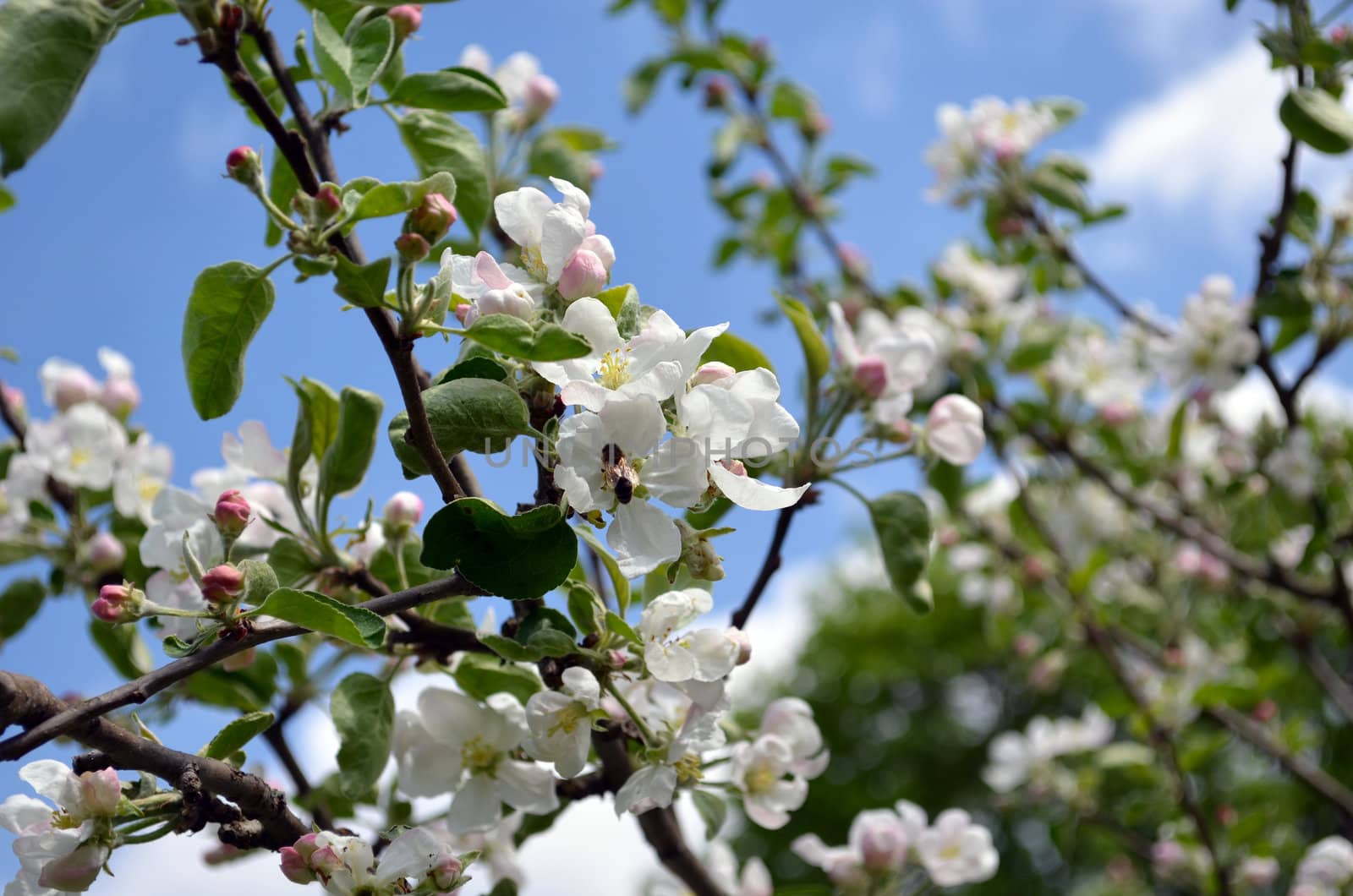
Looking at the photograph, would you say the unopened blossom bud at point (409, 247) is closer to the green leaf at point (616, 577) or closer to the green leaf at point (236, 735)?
the green leaf at point (616, 577)

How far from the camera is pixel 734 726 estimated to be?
125 cm

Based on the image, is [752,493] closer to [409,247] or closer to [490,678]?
[409,247]

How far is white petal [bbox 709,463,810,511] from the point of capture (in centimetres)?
81

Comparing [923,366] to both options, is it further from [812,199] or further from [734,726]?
[812,199]

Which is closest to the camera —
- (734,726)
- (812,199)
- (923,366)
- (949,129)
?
(734,726)

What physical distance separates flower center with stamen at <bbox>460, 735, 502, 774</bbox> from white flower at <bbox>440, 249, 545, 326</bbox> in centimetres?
Answer: 47

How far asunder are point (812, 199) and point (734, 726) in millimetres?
Answer: 2116

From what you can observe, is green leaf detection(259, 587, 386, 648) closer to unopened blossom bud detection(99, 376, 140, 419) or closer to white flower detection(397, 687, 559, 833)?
white flower detection(397, 687, 559, 833)

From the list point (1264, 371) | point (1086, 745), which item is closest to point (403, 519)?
point (1264, 371)

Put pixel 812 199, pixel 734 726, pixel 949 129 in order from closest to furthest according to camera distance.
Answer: pixel 734 726, pixel 949 129, pixel 812 199

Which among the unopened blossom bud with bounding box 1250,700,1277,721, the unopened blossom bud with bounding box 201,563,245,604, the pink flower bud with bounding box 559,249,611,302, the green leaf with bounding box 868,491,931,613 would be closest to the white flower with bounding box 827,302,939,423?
the green leaf with bounding box 868,491,931,613

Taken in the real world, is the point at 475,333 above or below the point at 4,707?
above

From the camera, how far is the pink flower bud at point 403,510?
114cm

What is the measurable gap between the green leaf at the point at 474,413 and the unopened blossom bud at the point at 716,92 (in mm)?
2499
